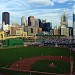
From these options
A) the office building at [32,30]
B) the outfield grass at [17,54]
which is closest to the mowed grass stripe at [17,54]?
the outfield grass at [17,54]

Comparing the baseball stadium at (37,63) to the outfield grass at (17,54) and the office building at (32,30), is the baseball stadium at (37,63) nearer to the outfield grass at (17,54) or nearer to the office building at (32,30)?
the outfield grass at (17,54)

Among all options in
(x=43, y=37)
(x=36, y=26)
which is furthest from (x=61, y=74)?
(x=36, y=26)

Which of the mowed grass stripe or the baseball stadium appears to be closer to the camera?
the baseball stadium

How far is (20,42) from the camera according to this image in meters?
54.2

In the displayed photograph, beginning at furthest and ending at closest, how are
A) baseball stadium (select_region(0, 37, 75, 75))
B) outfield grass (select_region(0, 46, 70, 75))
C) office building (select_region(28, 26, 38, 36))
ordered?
office building (select_region(28, 26, 38, 36)), outfield grass (select_region(0, 46, 70, 75)), baseball stadium (select_region(0, 37, 75, 75))

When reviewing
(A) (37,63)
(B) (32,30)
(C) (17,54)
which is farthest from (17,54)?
(B) (32,30)

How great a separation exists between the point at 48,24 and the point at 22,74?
11832cm

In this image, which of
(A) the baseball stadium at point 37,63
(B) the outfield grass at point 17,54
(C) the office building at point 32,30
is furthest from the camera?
(C) the office building at point 32,30

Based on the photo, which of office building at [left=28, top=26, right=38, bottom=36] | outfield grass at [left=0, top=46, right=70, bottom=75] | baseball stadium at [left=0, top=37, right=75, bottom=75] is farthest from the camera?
office building at [left=28, top=26, right=38, bottom=36]

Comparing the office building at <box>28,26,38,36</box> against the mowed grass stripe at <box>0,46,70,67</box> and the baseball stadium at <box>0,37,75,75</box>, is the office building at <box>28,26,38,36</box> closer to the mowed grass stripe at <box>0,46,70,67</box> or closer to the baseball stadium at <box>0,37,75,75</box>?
the mowed grass stripe at <box>0,46,70,67</box>

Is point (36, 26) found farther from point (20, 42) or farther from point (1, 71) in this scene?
point (1, 71)

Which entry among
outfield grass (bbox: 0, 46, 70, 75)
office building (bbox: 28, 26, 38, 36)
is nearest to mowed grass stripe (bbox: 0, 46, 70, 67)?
outfield grass (bbox: 0, 46, 70, 75)

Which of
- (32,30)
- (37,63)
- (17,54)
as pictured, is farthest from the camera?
(32,30)

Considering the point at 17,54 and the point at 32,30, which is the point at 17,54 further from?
the point at 32,30
